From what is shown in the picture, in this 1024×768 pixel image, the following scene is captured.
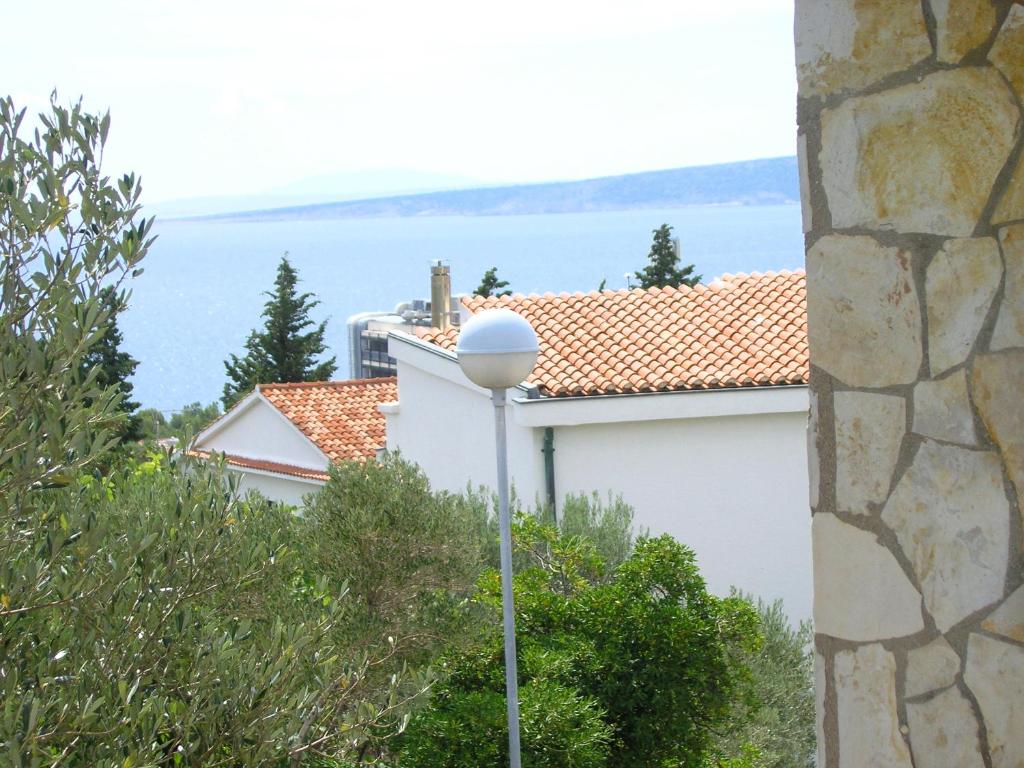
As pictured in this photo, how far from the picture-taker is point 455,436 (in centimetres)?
1670

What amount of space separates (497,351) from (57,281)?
2713 mm

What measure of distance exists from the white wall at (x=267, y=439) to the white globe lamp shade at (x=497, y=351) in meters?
17.4

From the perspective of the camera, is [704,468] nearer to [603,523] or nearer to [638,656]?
[603,523]

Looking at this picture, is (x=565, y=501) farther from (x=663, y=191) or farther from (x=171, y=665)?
(x=663, y=191)

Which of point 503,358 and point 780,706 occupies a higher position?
point 503,358

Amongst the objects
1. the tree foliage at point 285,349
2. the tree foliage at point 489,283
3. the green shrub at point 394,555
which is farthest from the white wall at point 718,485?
the tree foliage at point 285,349

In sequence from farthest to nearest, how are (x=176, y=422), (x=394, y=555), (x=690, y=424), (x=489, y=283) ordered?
(x=176, y=422) → (x=489, y=283) → (x=690, y=424) → (x=394, y=555)

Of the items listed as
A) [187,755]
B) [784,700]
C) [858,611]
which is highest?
[858,611]

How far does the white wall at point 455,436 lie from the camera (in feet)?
49.5

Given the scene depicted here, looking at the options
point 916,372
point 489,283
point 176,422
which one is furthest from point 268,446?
point 916,372

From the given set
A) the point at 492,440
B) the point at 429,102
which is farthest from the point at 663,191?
the point at 492,440

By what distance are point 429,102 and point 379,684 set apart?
5489cm

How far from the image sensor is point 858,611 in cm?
284

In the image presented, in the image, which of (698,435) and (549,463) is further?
(549,463)
